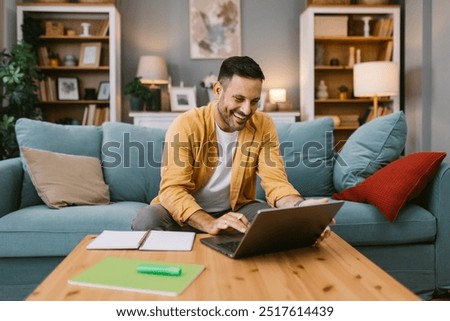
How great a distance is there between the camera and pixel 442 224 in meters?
2.23

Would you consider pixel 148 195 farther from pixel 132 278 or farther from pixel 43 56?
pixel 43 56

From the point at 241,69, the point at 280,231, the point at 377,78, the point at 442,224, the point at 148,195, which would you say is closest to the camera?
the point at 280,231

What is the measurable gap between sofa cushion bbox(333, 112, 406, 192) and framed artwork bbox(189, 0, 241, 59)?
299 centimetres

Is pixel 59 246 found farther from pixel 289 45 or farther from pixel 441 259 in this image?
pixel 289 45

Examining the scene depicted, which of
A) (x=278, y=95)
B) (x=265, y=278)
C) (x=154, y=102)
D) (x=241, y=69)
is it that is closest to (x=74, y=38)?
(x=154, y=102)

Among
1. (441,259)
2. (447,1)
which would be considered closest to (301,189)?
(441,259)

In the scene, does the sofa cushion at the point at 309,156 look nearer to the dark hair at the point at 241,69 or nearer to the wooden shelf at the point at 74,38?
the dark hair at the point at 241,69

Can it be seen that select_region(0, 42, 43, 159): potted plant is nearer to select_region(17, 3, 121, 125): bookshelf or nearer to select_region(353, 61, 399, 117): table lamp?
select_region(17, 3, 121, 125): bookshelf

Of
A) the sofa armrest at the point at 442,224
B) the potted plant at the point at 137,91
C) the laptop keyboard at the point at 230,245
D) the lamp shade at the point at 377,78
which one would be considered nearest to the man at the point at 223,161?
the laptop keyboard at the point at 230,245

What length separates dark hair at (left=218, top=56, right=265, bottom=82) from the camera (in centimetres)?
179

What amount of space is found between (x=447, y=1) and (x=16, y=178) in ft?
12.2

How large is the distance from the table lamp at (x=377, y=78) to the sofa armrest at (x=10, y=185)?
10.5 ft

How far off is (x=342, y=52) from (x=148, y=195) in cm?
343

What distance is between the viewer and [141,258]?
129cm
